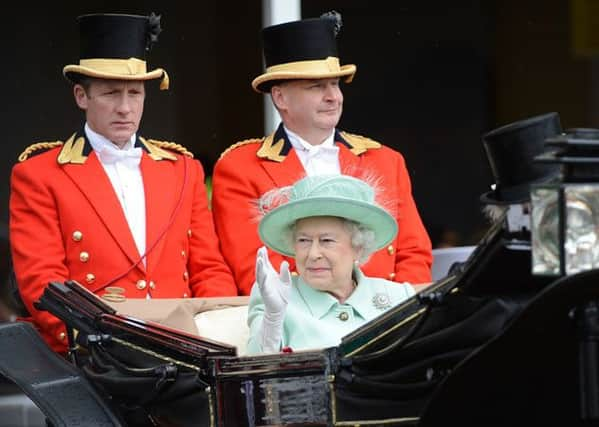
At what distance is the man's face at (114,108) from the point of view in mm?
5359

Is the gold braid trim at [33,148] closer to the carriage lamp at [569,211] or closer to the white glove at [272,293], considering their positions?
the white glove at [272,293]

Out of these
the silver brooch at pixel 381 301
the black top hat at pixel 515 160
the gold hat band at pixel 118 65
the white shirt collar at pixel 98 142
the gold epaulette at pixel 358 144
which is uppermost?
the gold hat band at pixel 118 65

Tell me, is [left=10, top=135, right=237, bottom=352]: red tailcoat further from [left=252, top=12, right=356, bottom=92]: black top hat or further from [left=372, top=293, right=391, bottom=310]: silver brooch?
[left=372, top=293, right=391, bottom=310]: silver brooch

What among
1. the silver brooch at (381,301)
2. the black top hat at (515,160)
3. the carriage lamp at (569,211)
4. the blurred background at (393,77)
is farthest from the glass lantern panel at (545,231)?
the blurred background at (393,77)

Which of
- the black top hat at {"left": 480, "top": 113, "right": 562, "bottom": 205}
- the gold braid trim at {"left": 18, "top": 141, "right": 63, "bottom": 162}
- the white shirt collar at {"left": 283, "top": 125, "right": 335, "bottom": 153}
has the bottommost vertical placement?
the white shirt collar at {"left": 283, "top": 125, "right": 335, "bottom": 153}

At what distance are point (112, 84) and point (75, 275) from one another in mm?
624

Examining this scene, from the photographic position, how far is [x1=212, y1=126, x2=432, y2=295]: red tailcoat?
17.7ft

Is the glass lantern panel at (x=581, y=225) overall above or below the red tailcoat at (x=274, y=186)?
above

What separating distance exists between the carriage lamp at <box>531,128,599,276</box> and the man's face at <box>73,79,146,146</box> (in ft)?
7.17

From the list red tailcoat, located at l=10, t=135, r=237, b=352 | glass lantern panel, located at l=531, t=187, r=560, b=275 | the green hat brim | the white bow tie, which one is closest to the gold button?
red tailcoat, located at l=10, t=135, r=237, b=352

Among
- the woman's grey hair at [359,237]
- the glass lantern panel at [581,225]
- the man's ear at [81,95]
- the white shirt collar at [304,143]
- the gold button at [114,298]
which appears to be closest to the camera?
the glass lantern panel at [581,225]

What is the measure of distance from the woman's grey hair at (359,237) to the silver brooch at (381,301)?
0.34 feet

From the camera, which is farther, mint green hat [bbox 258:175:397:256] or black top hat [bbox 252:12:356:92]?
black top hat [bbox 252:12:356:92]

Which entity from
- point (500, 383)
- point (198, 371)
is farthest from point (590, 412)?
point (198, 371)
